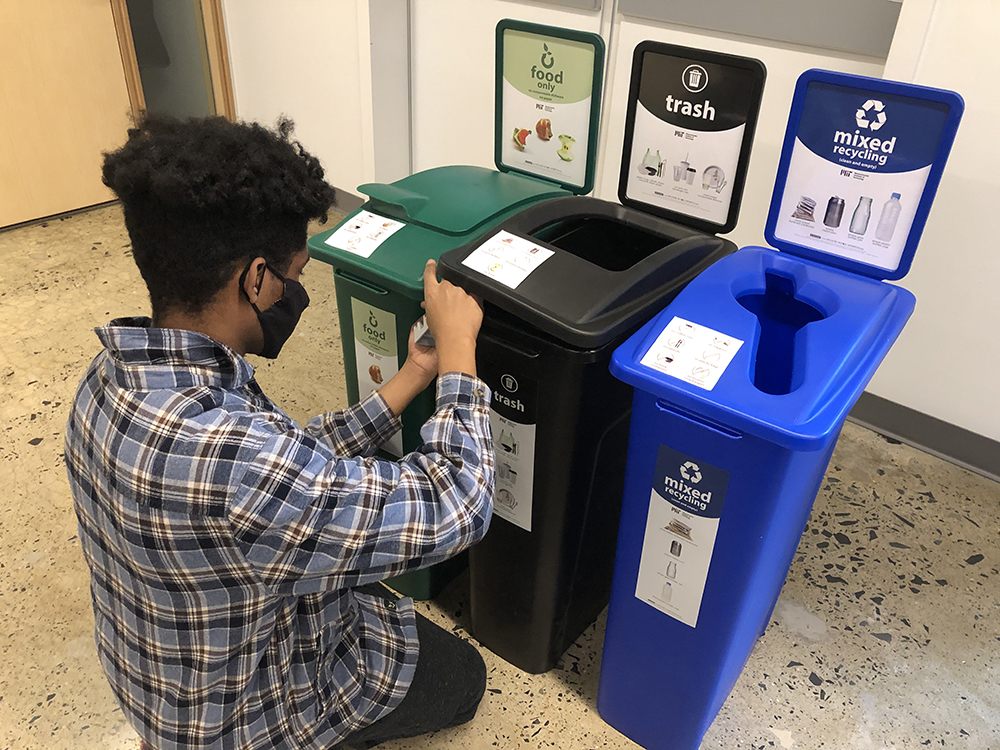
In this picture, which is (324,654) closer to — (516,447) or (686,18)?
(516,447)

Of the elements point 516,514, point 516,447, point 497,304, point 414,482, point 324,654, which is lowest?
point 324,654

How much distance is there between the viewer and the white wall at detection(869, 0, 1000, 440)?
6.37 ft

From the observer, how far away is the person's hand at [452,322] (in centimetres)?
117

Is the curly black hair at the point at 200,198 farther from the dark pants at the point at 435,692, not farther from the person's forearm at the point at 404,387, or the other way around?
the dark pants at the point at 435,692

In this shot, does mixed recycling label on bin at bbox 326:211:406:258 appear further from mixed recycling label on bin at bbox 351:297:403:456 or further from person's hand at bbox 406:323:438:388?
person's hand at bbox 406:323:438:388

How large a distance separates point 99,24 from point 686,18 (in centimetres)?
288

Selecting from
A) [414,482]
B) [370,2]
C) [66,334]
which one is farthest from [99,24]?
[414,482]

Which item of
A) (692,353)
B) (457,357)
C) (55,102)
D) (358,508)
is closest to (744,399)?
(692,353)

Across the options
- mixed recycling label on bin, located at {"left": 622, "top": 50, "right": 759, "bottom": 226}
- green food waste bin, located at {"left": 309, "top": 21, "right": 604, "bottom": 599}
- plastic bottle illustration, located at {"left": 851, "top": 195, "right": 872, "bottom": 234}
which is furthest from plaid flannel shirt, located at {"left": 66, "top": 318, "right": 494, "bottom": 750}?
plastic bottle illustration, located at {"left": 851, "top": 195, "right": 872, "bottom": 234}

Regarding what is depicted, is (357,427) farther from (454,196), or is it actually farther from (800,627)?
(800,627)

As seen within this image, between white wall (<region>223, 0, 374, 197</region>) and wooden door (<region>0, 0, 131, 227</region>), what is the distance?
625mm

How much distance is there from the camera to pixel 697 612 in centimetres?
126

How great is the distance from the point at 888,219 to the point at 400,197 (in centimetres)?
94

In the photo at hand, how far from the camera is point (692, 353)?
1.11 metres
